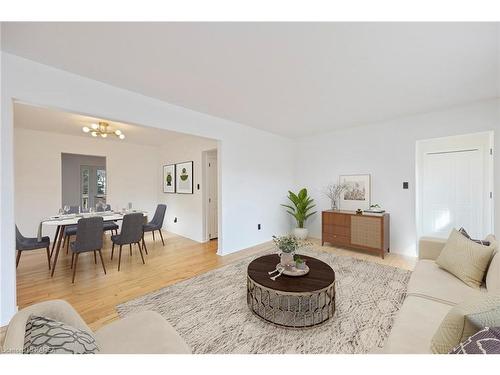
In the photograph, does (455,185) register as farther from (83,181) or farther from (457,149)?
(83,181)

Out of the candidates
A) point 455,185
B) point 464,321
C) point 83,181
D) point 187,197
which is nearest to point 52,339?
point 464,321

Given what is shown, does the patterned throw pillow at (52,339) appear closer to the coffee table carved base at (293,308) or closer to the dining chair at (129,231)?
the coffee table carved base at (293,308)

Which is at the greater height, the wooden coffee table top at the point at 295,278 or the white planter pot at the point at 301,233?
the wooden coffee table top at the point at 295,278

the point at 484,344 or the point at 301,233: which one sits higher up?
the point at 484,344

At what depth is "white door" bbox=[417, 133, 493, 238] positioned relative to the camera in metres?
3.51

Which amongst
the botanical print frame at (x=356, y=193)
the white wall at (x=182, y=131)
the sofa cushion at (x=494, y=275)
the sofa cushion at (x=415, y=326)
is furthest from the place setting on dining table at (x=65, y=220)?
the sofa cushion at (x=494, y=275)

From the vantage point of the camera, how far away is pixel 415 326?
1252mm

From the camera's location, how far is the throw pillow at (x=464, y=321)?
880 mm

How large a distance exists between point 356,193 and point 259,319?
3.34 m

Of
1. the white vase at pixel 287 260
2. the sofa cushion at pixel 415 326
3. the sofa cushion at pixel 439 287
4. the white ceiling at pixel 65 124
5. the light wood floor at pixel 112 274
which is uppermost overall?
the white ceiling at pixel 65 124

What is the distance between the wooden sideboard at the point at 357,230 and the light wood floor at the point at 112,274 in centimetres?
18

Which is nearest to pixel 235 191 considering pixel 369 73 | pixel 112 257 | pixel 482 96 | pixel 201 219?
pixel 201 219
